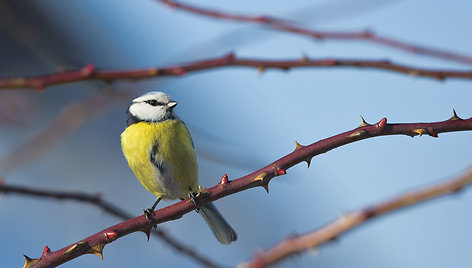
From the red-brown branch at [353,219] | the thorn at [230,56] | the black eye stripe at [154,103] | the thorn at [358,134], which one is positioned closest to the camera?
the red-brown branch at [353,219]

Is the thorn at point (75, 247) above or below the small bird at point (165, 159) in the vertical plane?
below

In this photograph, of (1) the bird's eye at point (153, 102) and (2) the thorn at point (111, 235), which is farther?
(1) the bird's eye at point (153, 102)

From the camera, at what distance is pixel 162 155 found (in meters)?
2.76

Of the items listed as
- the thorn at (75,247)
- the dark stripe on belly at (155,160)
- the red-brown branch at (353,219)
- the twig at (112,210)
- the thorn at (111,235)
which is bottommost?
the red-brown branch at (353,219)

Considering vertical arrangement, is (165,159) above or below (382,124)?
above

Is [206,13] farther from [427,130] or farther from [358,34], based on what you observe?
[427,130]

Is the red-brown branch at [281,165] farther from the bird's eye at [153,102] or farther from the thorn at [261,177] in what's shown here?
the bird's eye at [153,102]

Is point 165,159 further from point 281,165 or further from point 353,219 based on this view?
point 353,219

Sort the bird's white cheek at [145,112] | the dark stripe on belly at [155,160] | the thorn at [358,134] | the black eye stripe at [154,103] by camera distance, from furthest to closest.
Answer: the black eye stripe at [154,103], the bird's white cheek at [145,112], the dark stripe on belly at [155,160], the thorn at [358,134]

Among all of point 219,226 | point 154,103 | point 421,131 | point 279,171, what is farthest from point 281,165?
point 154,103

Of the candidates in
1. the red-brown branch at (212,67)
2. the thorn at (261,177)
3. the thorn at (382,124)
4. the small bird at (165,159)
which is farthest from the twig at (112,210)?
the thorn at (382,124)

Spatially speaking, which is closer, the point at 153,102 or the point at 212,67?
the point at 212,67

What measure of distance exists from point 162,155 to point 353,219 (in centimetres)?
222

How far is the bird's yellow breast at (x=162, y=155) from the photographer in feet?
9.07
